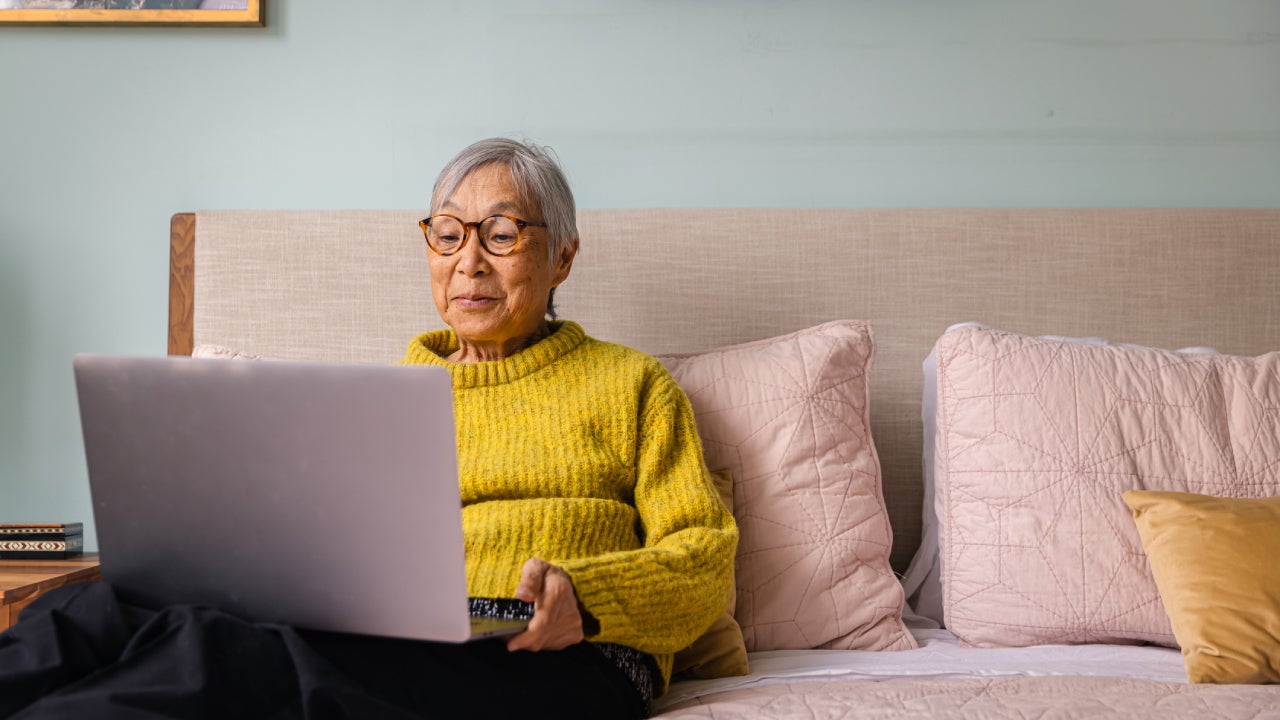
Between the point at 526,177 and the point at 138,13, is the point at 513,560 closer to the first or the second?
the point at 526,177

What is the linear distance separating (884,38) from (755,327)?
2.17 ft

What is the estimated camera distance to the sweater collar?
1390 millimetres

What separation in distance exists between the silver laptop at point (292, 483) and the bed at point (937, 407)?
44 cm

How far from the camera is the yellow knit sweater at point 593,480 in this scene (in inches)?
46.1

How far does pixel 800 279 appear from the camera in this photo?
6.05 feet

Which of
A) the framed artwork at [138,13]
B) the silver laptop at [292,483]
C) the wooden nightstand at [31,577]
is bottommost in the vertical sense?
the wooden nightstand at [31,577]

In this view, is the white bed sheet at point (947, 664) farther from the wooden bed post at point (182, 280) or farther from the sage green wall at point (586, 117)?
the wooden bed post at point (182, 280)

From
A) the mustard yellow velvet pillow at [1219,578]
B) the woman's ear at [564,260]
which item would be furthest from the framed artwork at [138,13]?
the mustard yellow velvet pillow at [1219,578]

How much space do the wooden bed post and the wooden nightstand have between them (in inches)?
17.2

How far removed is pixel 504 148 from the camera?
148cm

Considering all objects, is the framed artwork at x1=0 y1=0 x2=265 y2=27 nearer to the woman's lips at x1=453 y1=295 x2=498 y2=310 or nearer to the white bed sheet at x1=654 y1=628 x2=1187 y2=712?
the woman's lips at x1=453 y1=295 x2=498 y2=310

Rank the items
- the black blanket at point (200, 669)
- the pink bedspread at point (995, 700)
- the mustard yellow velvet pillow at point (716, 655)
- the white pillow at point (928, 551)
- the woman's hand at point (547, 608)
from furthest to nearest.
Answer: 1. the white pillow at point (928, 551)
2. the mustard yellow velvet pillow at point (716, 655)
3. the pink bedspread at point (995, 700)
4. the woman's hand at point (547, 608)
5. the black blanket at point (200, 669)

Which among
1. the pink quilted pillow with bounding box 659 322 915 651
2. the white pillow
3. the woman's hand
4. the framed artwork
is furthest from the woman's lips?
the framed artwork

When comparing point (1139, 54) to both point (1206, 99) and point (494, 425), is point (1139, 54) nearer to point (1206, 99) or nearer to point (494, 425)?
point (1206, 99)
